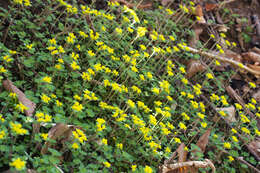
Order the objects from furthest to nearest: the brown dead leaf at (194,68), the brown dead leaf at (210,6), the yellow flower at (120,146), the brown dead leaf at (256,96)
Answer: the brown dead leaf at (210,6) → the brown dead leaf at (256,96) → the brown dead leaf at (194,68) → the yellow flower at (120,146)

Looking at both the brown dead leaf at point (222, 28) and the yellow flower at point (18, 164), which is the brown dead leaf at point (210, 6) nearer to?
the brown dead leaf at point (222, 28)

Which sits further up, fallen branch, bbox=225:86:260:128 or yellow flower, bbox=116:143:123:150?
fallen branch, bbox=225:86:260:128

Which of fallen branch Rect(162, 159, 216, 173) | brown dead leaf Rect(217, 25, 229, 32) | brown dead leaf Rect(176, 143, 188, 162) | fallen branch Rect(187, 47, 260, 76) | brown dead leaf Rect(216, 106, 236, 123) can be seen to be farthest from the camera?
brown dead leaf Rect(217, 25, 229, 32)

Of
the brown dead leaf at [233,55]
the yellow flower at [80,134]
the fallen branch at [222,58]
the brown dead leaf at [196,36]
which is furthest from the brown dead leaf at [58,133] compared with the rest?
the brown dead leaf at [233,55]

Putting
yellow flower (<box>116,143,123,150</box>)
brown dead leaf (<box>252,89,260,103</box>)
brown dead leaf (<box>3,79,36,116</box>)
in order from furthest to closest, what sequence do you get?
brown dead leaf (<box>252,89,260,103</box>) → yellow flower (<box>116,143,123,150</box>) → brown dead leaf (<box>3,79,36,116</box>)

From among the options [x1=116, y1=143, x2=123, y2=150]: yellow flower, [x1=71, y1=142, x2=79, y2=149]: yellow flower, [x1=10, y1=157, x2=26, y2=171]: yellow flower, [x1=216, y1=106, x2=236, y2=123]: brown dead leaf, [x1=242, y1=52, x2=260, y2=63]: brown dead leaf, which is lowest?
[x1=116, y1=143, x2=123, y2=150]: yellow flower

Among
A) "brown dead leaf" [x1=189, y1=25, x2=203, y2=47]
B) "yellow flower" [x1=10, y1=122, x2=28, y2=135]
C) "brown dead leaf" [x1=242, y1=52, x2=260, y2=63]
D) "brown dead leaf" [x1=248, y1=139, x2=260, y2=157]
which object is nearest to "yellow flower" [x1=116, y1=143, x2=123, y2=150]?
"yellow flower" [x1=10, y1=122, x2=28, y2=135]

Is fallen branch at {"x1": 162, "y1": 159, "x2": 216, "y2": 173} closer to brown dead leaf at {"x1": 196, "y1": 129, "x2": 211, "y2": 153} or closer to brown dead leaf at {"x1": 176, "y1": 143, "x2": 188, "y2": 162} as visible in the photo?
brown dead leaf at {"x1": 176, "y1": 143, "x2": 188, "y2": 162}

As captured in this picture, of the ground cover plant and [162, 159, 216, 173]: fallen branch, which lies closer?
the ground cover plant

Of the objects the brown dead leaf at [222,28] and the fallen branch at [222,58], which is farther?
the brown dead leaf at [222,28]
